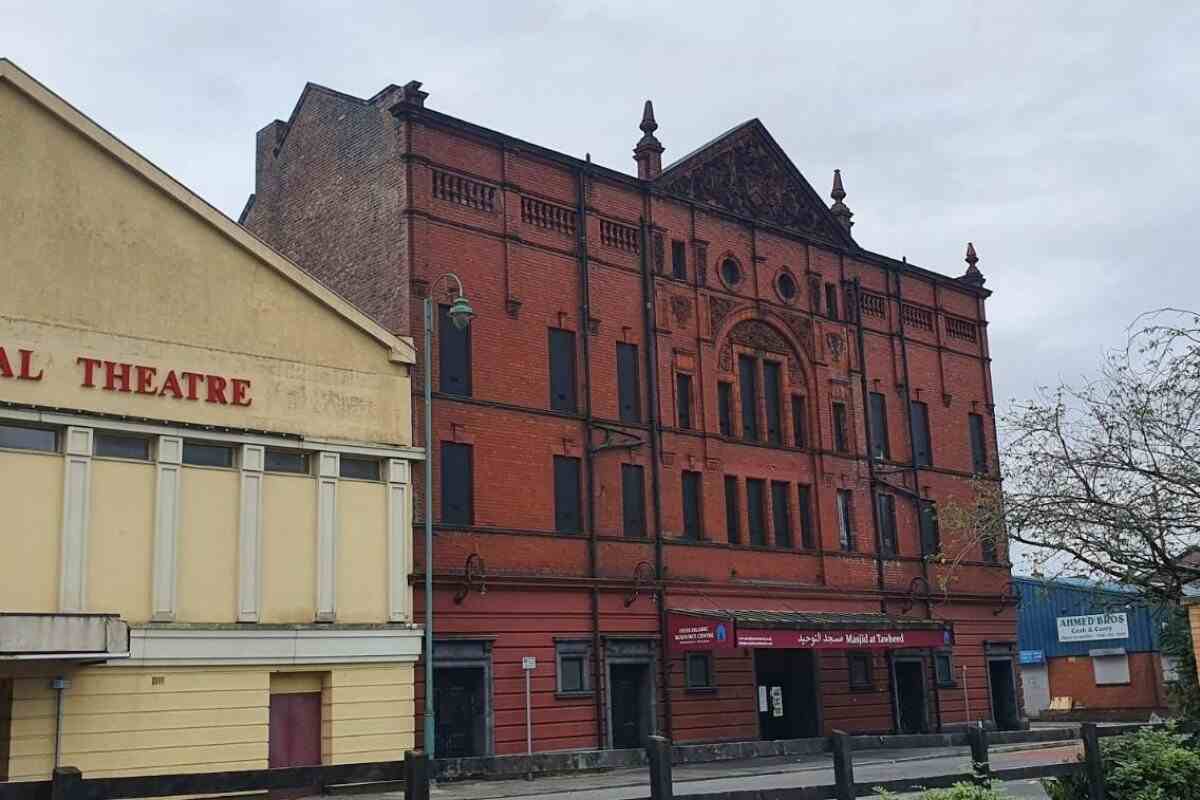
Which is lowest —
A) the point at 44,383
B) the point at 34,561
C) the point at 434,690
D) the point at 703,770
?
the point at 703,770

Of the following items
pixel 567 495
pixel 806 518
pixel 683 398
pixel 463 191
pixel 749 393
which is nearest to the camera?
pixel 463 191

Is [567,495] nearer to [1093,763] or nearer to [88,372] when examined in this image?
[88,372]

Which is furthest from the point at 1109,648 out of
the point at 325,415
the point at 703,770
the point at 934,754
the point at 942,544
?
the point at 325,415

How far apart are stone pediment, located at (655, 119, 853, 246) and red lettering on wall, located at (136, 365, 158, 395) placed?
15817 mm

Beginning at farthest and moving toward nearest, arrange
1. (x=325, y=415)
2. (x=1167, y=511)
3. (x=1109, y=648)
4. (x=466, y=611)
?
(x=1109, y=648) < (x=466, y=611) < (x=325, y=415) < (x=1167, y=511)

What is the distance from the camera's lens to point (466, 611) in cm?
2955

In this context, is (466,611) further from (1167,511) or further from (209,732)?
(1167,511)

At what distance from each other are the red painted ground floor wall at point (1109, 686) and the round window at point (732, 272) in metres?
30.1

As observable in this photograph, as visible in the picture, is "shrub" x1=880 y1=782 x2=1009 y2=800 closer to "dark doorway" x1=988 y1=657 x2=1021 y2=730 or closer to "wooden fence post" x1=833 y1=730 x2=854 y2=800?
"wooden fence post" x1=833 y1=730 x2=854 y2=800

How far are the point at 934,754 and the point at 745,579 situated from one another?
6433 mm

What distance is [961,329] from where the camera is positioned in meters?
46.2

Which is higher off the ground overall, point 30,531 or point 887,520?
point 887,520

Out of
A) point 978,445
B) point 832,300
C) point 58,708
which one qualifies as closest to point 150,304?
point 58,708

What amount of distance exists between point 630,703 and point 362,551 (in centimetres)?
887
